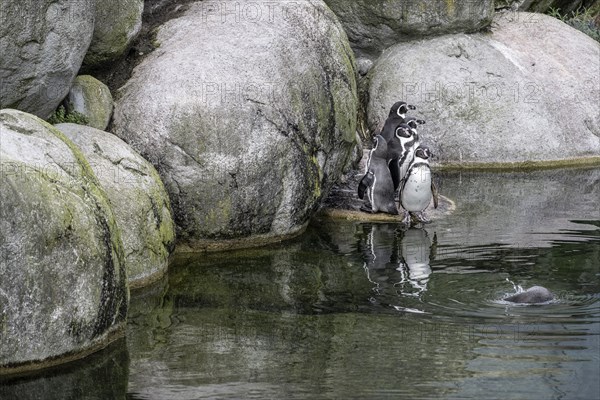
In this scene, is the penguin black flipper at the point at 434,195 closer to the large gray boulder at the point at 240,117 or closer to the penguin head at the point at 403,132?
the penguin head at the point at 403,132

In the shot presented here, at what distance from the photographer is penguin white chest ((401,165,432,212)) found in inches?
481

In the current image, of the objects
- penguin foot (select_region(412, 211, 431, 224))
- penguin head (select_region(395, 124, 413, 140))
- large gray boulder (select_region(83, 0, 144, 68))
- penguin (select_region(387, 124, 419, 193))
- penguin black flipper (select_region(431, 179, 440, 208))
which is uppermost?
large gray boulder (select_region(83, 0, 144, 68))

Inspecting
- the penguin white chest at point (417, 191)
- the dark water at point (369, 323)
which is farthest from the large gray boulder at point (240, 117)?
the penguin white chest at point (417, 191)

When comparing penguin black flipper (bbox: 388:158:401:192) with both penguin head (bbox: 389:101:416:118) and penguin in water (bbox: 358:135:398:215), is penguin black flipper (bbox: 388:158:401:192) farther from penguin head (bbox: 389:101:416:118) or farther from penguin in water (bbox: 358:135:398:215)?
penguin head (bbox: 389:101:416:118)

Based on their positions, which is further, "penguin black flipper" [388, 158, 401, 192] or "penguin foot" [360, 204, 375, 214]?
"penguin black flipper" [388, 158, 401, 192]

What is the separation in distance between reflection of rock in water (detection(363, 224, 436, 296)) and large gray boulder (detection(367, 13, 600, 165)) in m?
3.87

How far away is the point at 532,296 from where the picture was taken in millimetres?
8492

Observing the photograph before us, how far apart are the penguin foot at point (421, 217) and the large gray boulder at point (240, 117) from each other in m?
1.18

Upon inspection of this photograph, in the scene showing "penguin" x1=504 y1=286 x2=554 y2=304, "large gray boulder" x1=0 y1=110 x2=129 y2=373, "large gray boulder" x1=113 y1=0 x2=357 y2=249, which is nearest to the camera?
"large gray boulder" x1=0 y1=110 x2=129 y2=373

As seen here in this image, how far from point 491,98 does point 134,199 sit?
7.76 metres

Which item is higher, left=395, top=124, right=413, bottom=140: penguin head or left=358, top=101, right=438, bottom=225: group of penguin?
left=395, top=124, right=413, bottom=140: penguin head

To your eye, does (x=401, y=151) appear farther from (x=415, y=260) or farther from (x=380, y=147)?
(x=415, y=260)

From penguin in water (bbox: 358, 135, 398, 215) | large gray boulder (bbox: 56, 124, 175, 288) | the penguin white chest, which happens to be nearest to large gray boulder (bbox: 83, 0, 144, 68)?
large gray boulder (bbox: 56, 124, 175, 288)

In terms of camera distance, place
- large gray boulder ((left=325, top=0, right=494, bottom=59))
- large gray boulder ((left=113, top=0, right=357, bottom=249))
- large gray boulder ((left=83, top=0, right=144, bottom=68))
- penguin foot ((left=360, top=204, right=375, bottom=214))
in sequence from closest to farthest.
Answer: large gray boulder ((left=113, top=0, right=357, bottom=249))
large gray boulder ((left=83, top=0, right=144, bottom=68))
penguin foot ((left=360, top=204, right=375, bottom=214))
large gray boulder ((left=325, top=0, right=494, bottom=59))
